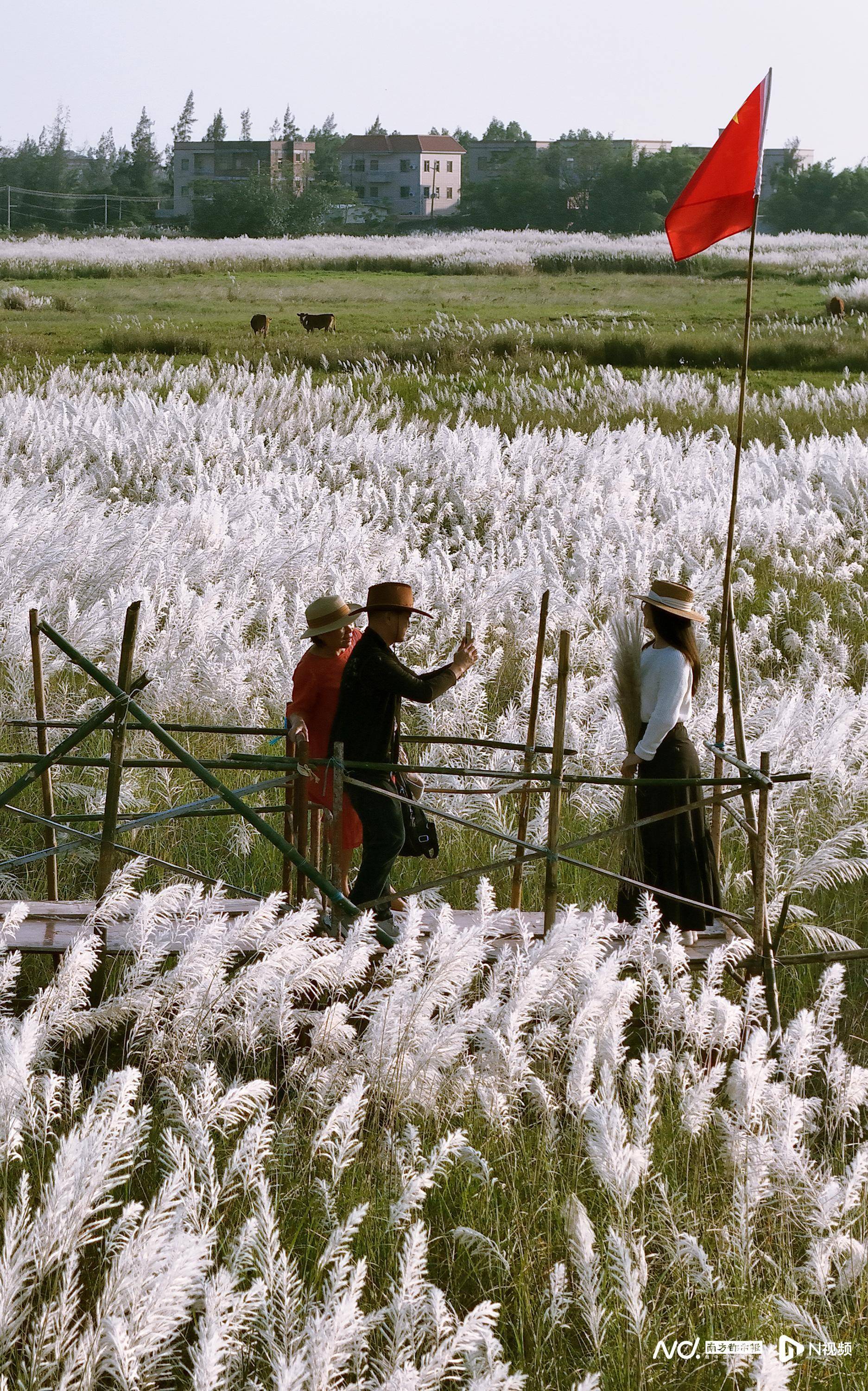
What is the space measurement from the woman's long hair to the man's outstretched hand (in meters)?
0.70

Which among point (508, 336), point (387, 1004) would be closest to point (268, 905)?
point (387, 1004)

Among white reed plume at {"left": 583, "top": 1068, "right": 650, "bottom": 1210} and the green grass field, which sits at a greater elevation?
the green grass field

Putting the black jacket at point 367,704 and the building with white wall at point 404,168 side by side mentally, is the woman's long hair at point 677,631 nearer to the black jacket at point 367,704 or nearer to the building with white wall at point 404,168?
the black jacket at point 367,704

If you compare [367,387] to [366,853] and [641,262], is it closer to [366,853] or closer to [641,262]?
[366,853]

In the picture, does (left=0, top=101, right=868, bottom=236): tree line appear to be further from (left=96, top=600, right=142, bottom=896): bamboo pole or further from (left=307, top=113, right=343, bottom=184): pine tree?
(left=96, top=600, right=142, bottom=896): bamboo pole

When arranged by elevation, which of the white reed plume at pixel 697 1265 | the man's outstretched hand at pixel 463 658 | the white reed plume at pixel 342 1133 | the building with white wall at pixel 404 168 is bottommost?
the white reed plume at pixel 697 1265

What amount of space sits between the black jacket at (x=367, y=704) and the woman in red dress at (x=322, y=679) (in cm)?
30

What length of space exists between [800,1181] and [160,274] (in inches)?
1699

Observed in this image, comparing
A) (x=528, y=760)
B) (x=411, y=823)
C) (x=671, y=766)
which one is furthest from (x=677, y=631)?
(x=411, y=823)

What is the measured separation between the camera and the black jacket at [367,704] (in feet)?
14.9

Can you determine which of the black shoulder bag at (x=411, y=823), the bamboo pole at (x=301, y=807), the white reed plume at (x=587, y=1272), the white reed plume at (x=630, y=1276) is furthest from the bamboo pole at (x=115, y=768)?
the white reed plume at (x=630, y=1276)

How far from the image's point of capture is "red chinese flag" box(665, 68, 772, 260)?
17.6 feet

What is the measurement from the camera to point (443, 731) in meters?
6.52

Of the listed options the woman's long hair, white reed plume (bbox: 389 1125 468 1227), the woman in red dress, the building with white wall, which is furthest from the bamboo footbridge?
the building with white wall
